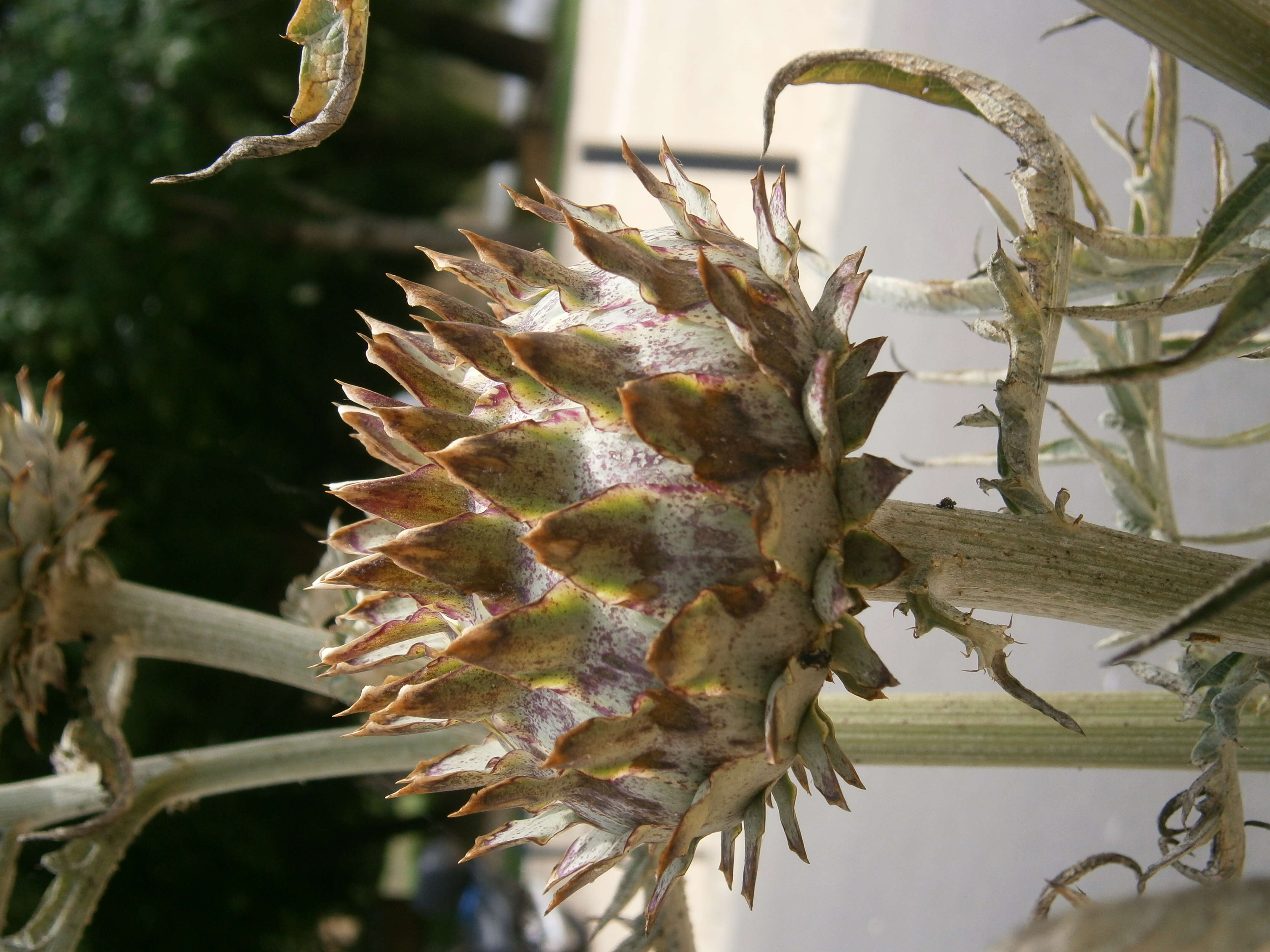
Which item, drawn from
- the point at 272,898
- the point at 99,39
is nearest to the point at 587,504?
the point at 272,898

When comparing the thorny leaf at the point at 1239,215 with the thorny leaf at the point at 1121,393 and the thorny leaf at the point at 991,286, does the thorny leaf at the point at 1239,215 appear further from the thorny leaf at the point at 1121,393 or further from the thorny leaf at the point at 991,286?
the thorny leaf at the point at 1121,393

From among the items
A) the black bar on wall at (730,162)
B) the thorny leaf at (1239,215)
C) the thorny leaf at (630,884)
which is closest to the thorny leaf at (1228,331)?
the thorny leaf at (1239,215)

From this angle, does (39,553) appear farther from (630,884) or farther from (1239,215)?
(1239,215)

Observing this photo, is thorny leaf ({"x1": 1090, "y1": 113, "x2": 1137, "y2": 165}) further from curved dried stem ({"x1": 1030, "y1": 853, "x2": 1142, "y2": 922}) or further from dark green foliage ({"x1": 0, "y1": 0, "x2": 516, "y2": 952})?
dark green foliage ({"x1": 0, "y1": 0, "x2": 516, "y2": 952})

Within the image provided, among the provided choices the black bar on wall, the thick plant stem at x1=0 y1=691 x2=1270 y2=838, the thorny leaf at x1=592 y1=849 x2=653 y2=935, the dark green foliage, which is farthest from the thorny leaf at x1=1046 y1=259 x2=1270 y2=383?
the dark green foliage

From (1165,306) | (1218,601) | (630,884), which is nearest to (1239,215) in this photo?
(1165,306)
